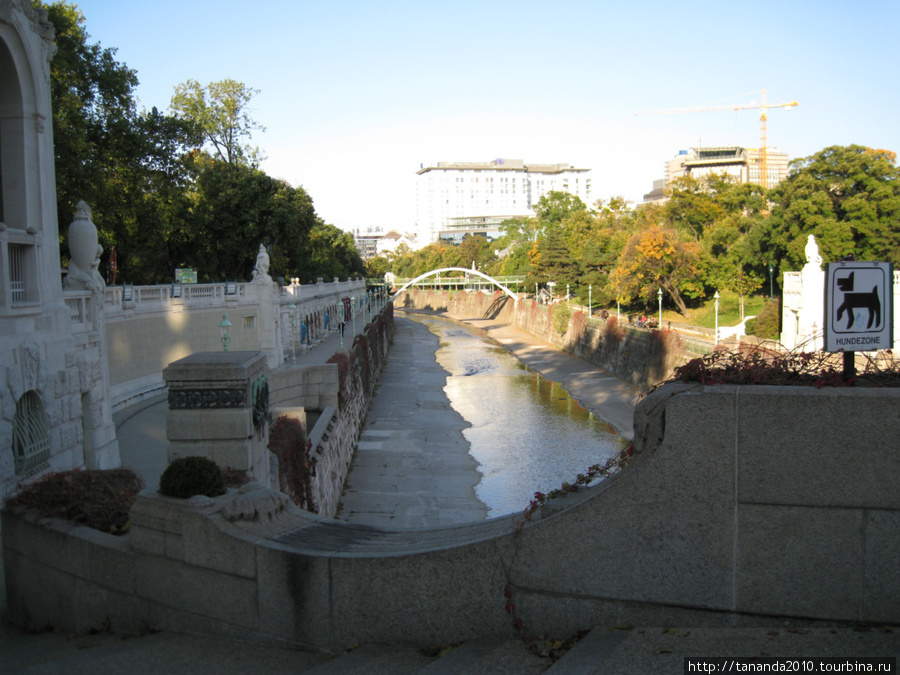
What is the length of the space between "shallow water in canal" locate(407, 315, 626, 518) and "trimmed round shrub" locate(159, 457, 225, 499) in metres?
12.2

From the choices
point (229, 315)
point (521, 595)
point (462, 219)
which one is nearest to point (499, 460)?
point (229, 315)

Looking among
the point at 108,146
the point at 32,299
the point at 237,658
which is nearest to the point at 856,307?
the point at 237,658

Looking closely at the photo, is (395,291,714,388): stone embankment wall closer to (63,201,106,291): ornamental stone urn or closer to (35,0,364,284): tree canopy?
(35,0,364,284): tree canopy

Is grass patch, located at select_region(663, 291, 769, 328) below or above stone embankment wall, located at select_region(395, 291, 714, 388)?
above

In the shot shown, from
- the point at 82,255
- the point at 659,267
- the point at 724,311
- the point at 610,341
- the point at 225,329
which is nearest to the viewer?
the point at 82,255

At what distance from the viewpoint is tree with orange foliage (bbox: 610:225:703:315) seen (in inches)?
1970

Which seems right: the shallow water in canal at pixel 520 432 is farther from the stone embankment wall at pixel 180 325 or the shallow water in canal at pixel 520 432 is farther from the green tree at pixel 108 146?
the green tree at pixel 108 146

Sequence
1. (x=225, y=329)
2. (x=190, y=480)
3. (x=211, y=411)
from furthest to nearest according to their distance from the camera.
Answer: (x=225, y=329) → (x=211, y=411) → (x=190, y=480)

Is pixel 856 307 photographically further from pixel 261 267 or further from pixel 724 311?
pixel 724 311

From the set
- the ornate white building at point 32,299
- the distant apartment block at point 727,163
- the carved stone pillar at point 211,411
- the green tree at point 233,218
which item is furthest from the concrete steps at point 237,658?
the distant apartment block at point 727,163

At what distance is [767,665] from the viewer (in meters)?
4.54

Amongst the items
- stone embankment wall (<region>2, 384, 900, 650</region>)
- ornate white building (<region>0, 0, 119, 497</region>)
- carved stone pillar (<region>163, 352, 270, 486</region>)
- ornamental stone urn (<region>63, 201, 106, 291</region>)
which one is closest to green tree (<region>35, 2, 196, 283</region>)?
ornamental stone urn (<region>63, 201, 106, 291</region>)

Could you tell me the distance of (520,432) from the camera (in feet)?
94.6

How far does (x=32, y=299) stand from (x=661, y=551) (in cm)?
896
